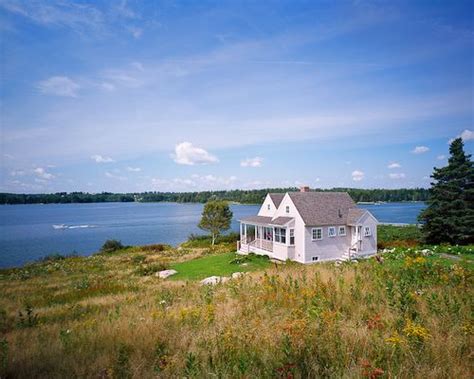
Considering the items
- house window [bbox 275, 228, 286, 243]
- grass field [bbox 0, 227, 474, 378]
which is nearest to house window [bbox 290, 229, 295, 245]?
house window [bbox 275, 228, 286, 243]

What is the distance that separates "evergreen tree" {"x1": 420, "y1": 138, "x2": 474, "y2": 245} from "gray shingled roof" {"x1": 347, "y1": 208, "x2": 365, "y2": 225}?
654cm

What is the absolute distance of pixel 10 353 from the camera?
5047 mm

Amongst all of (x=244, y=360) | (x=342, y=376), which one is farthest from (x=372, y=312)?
(x=244, y=360)

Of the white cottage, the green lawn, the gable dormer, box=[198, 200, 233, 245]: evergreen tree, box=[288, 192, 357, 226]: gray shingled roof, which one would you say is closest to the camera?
the green lawn

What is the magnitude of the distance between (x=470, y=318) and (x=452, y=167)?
91.9 feet

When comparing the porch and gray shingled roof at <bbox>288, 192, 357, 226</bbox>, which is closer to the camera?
gray shingled roof at <bbox>288, 192, 357, 226</bbox>

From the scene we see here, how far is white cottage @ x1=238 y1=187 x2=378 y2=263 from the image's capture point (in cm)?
2384

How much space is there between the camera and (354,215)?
25.6m

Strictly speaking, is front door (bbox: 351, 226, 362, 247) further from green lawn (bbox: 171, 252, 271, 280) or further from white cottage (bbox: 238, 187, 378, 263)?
green lawn (bbox: 171, 252, 271, 280)

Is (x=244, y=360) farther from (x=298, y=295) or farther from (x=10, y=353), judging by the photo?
(x=10, y=353)

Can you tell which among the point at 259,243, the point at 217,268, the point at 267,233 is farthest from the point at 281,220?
the point at 217,268

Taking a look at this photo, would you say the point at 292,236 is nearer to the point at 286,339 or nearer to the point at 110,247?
the point at 286,339

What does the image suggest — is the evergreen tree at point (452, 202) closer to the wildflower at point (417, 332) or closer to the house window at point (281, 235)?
the house window at point (281, 235)

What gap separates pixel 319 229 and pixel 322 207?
2.43 metres
